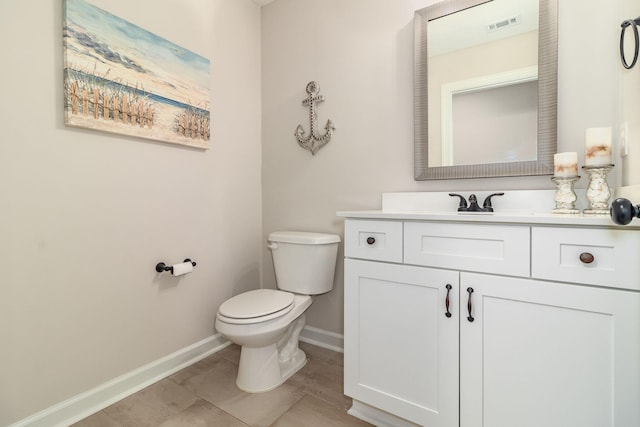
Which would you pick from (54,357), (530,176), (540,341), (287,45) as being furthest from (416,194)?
(54,357)

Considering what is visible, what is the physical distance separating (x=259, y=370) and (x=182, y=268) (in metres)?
0.69

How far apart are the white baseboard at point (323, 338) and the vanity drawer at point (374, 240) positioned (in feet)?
2.88

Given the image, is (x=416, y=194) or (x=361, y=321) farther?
(x=416, y=194)

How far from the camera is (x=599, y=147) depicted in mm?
1115

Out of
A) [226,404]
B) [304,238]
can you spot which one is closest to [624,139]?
[304,238]

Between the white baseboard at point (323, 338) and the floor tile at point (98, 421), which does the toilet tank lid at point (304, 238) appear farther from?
the floor tile at point (98, 421)

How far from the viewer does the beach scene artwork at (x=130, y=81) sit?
1315 millimetres

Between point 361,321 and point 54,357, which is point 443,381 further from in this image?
point 54,357

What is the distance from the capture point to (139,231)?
5.16ft

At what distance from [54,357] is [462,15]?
2.47m

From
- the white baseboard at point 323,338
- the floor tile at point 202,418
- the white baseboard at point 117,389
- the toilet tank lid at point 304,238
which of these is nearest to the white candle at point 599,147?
the toilet tank lid at point 304,238

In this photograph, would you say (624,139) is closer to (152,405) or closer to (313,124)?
(313,124)

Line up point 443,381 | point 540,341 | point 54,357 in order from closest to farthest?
1. point 540,341
2. point 443,381
3. point 54,357

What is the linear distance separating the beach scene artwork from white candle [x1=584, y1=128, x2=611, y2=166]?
74.4 inches
